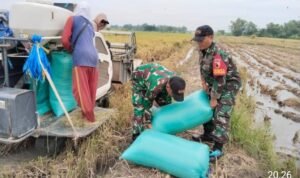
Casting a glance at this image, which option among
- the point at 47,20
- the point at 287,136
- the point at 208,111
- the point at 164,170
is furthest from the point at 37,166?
the point at 287,136

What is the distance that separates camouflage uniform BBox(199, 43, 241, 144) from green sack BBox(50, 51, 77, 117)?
5.33 feet

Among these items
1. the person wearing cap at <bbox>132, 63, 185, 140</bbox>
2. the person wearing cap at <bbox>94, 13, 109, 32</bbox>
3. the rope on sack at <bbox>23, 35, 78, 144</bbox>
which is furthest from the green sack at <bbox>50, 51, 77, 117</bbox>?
the person wearing cap at <bbox>94, 13, 109, 32</bbox>

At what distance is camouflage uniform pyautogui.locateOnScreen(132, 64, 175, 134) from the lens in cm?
411

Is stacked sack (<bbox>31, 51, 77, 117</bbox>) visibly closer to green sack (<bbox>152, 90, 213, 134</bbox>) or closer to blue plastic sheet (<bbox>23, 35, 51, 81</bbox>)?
blue plastic sheet (<bbox>23, 35, 51, 81</bbox>)

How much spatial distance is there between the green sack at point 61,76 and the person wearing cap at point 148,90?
2.67ft

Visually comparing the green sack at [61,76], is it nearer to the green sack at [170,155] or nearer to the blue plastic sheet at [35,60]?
the blue plastic sheet at [35,60]

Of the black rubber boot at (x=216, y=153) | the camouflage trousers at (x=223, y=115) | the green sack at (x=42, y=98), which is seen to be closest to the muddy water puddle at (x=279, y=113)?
the black rubber boot at (x=216, y=153)

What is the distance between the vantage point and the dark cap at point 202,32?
3953 mm

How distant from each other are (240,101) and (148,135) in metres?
4.34

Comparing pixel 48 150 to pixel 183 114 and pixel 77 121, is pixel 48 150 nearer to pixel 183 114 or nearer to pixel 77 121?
pixel 77 121

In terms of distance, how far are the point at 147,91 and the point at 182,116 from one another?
0.52 m

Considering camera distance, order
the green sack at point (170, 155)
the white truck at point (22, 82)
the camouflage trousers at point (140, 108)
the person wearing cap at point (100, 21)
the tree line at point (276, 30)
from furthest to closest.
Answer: the tree line at point (276, 30) < the person wearing cap at point (100, 21) < the camouflage trousers at point (140, 108) < the green sack at point (170, 155) < the white truck at point (22, 82)

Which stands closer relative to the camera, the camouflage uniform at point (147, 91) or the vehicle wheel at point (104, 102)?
the camouflage uniform at point (147, 91)

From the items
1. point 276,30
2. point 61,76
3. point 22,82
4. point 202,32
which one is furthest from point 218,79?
point 276,30
